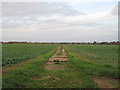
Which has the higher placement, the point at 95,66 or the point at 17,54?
the point at 17,54

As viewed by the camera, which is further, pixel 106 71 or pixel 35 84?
Result: pixel 106 71

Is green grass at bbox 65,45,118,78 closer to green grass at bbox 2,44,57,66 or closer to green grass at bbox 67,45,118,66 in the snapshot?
green grass at bbox 67,45,118,66

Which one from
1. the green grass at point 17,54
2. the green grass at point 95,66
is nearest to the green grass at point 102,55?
the green grass at point 95,66

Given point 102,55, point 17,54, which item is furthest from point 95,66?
point 17,54

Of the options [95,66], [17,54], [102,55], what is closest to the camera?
[95,66]

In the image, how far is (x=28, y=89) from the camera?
6145 mm

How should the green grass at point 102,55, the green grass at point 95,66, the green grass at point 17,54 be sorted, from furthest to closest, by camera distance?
the green grass at point 102,55
the green grass at point 17,54
the green grass at point 95,66

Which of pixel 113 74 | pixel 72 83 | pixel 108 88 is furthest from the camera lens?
pixel 113 74

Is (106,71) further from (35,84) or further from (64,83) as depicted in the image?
(35,84)

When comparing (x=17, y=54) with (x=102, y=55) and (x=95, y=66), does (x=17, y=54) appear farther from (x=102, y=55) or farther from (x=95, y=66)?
(x=95, y=66)

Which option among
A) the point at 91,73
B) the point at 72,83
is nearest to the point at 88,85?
the point at 72,83

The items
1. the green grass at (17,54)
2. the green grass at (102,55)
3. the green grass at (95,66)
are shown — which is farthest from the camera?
the green grass at (102,55)

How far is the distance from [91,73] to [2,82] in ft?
18.6

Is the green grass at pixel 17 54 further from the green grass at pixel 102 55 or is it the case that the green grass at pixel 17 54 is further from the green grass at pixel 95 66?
the green grass at pixel 102 55
